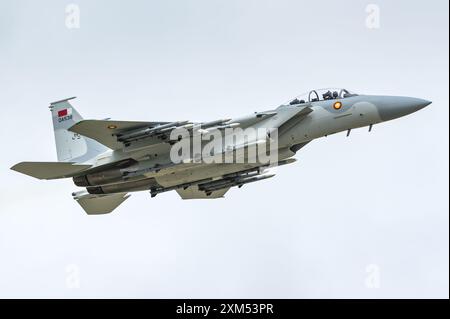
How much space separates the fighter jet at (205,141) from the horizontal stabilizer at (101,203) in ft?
6.00

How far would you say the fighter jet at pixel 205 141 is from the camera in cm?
2470

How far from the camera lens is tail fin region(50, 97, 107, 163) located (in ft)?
89.4

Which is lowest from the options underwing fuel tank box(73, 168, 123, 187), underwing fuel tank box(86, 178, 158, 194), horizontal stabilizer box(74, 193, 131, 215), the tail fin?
horizontal stabilizer box(74, 193, 131, 215)

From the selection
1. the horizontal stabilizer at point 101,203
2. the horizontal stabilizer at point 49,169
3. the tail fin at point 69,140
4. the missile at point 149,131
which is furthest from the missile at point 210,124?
the horizontal stabilizer at point 101,203

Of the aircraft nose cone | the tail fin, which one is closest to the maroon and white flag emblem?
the tail fin

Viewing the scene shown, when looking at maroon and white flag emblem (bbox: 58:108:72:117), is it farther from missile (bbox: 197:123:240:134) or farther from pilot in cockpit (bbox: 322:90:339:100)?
pilot in cockpit (bbox: 322:90:339:100)

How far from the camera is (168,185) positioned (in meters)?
26.6

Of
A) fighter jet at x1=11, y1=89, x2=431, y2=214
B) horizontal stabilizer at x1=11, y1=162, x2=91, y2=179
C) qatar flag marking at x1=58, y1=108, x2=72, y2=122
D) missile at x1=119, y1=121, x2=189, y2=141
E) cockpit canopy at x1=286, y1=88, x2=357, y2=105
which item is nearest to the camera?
missile at x1=119, y1=121, x2=189, y2=141

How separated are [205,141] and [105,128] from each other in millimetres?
2775

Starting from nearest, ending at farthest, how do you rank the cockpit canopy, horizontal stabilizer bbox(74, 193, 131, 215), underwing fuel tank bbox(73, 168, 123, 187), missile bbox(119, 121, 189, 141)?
missile bbox(119, 121, 189, 141) → the cockpit canopy → underwing fuel tank bbox(73, 168, 123, 187) → horizontal stabilizer bbox(74, 193, 131, 215)

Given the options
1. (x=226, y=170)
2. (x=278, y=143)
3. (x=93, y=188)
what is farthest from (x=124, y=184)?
(x=278, y=143)

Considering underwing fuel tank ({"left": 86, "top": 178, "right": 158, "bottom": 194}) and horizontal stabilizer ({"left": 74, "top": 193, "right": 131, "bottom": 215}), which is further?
horizontal stabilizer ({"left": 74, "top": 193, "right": 131, "bottom": 215})

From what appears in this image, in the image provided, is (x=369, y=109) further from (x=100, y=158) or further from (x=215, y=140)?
(x=100, y=158)

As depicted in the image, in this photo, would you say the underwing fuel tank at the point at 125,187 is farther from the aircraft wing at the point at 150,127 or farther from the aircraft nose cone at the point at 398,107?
the aircraft nose cone at the point at 398,107
